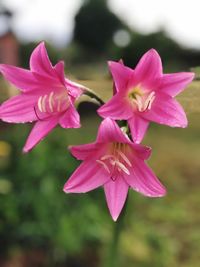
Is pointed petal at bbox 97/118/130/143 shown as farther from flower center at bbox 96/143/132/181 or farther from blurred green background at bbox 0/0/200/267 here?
blurred green background at bbox 0/0/200/267

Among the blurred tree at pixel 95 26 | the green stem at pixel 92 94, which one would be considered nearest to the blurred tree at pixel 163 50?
the blurred tree at pixel 95 26

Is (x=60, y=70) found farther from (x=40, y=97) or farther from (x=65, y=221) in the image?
(x=65, y=221)

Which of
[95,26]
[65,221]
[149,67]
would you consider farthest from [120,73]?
[95,26]

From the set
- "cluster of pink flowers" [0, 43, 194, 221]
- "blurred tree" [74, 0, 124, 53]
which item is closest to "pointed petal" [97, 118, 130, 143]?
"cluster of pink flowers" [0, 43, 194, 221]

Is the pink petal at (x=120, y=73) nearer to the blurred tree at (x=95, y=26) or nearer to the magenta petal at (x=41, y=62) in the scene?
the magenta petal at (x=41, y=62)

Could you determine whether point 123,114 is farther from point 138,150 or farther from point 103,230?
point 103,230

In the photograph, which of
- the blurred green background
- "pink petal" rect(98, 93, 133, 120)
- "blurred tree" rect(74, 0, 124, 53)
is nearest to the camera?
"pink petal" rect(98, 93, 133, 120)
